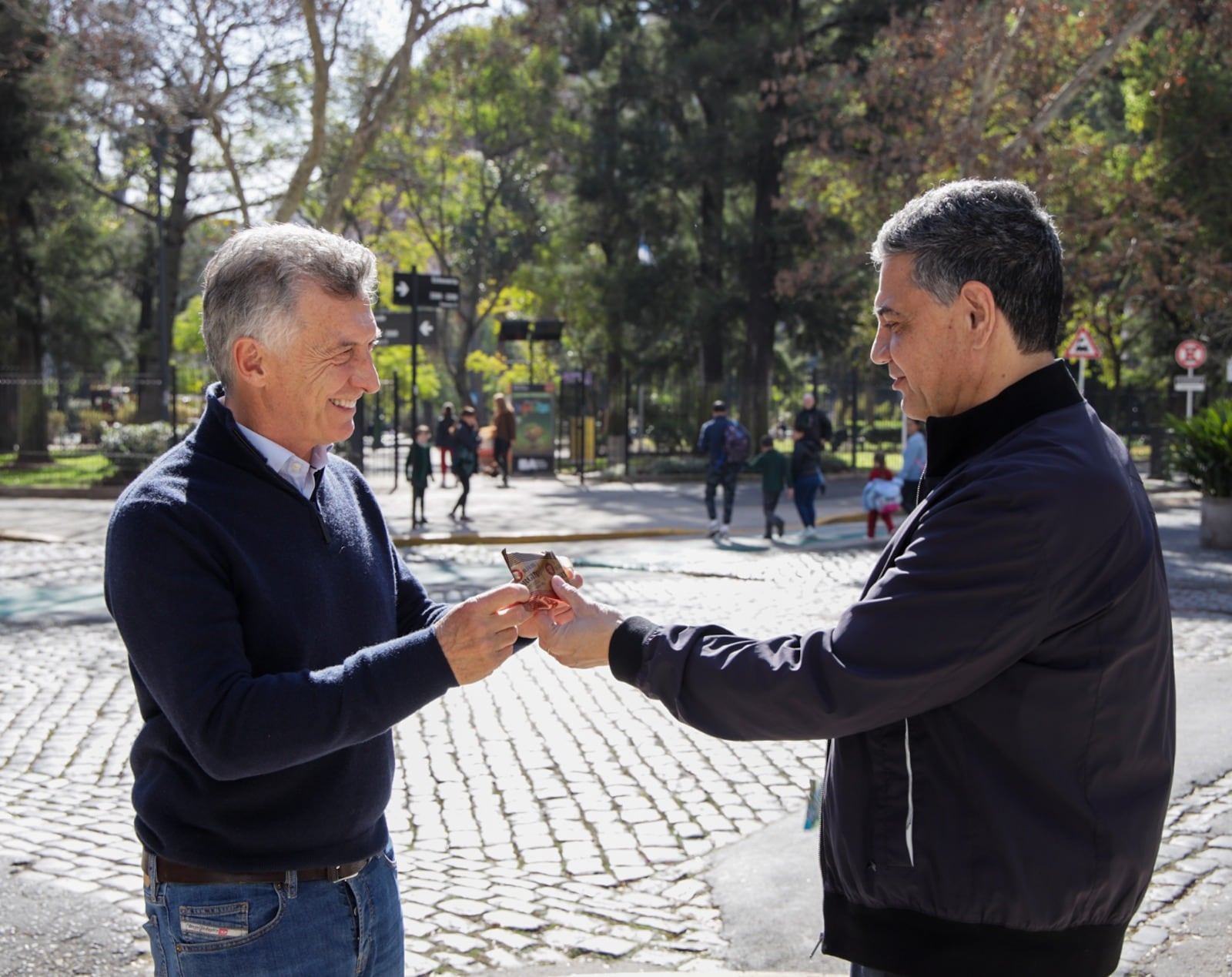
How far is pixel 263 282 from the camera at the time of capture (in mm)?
2320

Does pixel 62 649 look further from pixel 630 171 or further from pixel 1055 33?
pixel 630 171

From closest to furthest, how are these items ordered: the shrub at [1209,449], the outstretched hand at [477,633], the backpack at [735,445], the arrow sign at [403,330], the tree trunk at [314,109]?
the outstretched hand at [477,633] < the shrub at [1209,449] < the backpack at [735,445] < the tree trunk at [314,109] < the arrow sign at [403,330]

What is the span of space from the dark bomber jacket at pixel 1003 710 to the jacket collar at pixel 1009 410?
2 cm

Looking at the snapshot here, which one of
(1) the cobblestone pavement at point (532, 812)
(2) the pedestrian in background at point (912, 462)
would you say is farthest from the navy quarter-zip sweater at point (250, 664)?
(2) the pedestrian in background at point (912, 462)

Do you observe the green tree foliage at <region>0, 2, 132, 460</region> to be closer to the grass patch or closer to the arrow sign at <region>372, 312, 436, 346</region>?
the grass patch

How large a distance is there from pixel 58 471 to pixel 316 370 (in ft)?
89.5

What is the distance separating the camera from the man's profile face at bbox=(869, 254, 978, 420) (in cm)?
220

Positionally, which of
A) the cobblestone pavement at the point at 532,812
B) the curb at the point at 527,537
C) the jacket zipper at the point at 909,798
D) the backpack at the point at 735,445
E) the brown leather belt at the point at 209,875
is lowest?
the cobblestone pavement at the point at 532,812

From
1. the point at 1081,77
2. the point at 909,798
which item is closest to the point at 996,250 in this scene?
the point at 909,798

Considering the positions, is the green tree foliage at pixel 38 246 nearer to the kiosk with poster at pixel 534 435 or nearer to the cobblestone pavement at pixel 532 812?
the kiosk with poster at pixel 534 435

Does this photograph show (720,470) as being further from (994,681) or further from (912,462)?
(994,681)

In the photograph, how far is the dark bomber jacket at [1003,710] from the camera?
77.2 inches

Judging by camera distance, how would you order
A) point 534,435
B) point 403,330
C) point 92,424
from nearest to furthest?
1. point 403,330
2. point 534,435
3. point 92,424

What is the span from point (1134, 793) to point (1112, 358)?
1431 inches
